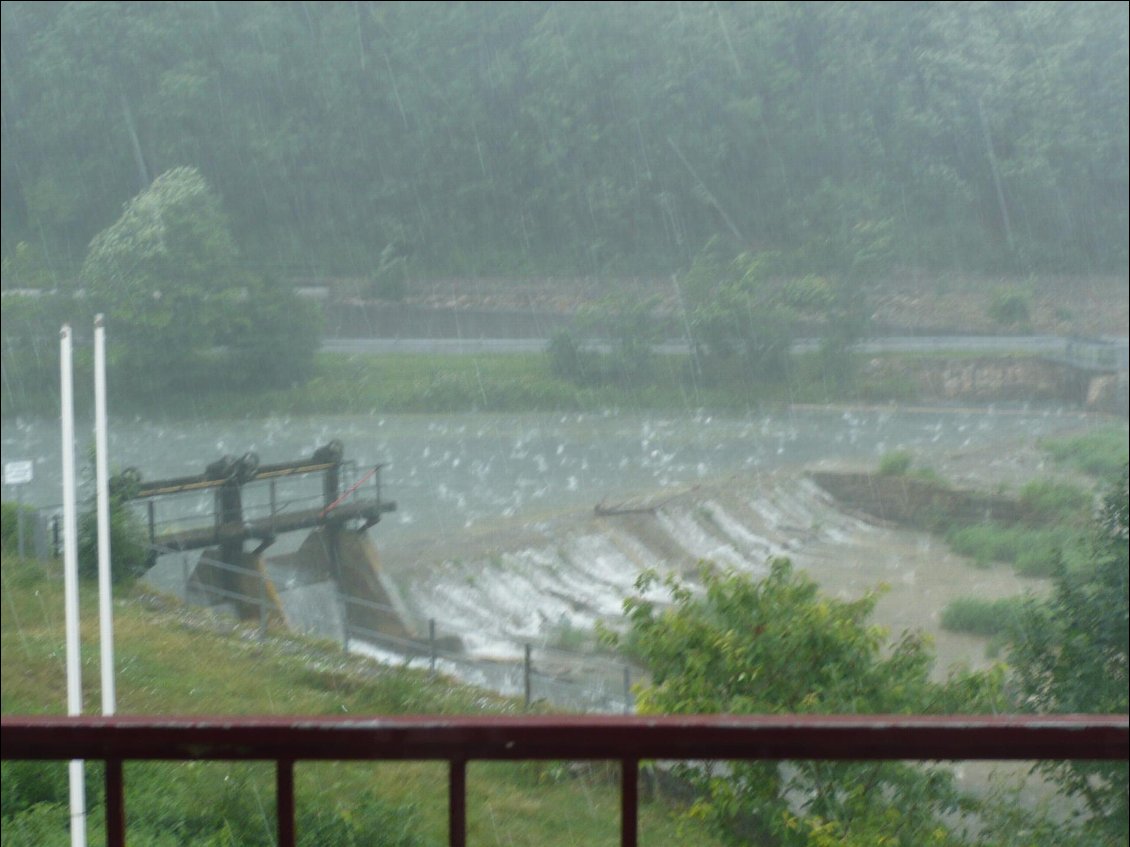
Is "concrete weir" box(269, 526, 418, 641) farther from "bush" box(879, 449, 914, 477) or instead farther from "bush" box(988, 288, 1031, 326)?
"bush" box(988, 288, 1031, 326)

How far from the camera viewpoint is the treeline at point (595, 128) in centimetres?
1477

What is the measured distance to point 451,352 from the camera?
15.6 metres

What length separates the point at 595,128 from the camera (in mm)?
16297

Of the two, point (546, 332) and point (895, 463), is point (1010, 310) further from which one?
point (546, 332)

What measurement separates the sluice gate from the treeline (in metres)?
4.54

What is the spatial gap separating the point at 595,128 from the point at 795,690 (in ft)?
42.0

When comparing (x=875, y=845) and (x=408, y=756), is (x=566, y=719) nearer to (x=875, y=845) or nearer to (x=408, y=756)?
(x=408, y=756)

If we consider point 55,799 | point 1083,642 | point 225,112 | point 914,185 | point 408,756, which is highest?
point 225,112

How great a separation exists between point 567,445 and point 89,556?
708 centimetres

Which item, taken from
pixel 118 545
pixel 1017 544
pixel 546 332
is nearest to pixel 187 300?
pixel 118 545

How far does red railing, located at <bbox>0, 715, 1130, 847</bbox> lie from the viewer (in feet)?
2.56

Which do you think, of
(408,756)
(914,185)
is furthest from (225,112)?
(408,756)

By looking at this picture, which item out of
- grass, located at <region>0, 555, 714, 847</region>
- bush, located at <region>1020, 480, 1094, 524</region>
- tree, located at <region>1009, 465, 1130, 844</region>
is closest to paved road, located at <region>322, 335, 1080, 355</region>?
bush, located at <region>1020, 480, 1094, 524</region>

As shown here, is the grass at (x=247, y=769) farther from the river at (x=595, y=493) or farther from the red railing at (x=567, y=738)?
the river at (x=595, y=493)
